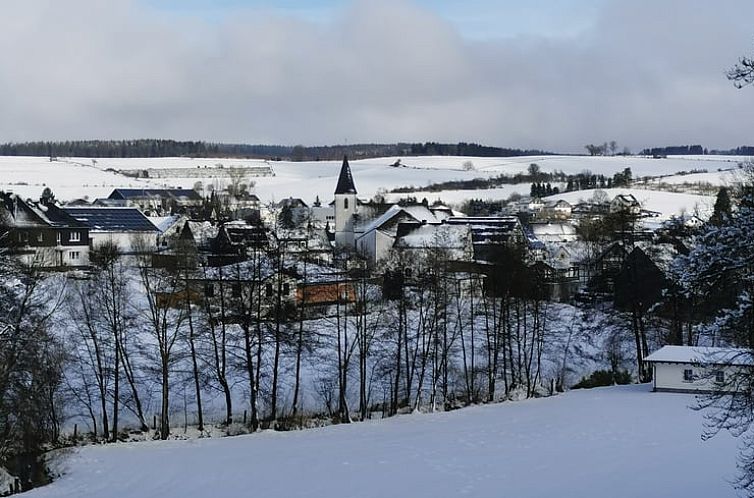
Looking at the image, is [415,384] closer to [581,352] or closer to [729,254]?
[581,352]

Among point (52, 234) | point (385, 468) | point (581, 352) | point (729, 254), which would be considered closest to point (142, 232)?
point (52, 234)

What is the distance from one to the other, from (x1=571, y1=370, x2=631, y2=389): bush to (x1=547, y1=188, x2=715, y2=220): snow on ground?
8343 cm

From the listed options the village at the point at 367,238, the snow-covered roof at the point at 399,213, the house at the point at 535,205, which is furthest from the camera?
the house at the point at 535,205

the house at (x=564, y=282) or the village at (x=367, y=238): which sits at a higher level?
the village at (x=367, y=238)

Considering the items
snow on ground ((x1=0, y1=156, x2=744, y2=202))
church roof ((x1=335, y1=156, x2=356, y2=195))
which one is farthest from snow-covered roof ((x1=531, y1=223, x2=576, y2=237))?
snow on ground ((x1=0, y1=156, x2=744, y2=202))

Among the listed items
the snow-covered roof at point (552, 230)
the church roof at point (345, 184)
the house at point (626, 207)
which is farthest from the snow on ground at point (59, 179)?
the house at point (626, 207)

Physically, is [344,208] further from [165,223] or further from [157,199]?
[157,199]

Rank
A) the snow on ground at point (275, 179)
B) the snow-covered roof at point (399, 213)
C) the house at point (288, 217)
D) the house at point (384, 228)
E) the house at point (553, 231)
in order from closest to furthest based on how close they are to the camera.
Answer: the house at point (288, 217) < the house at point (384, 228) < the snow-covered roof at point (399, 213) < the house at point (553, 231) < the snow on ground at point (275, 179)

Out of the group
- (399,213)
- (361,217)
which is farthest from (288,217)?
(361,217)

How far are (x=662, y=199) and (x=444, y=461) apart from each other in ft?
397

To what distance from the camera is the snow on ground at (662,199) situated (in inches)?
4730

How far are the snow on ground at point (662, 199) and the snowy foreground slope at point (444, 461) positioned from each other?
94420 millimetres

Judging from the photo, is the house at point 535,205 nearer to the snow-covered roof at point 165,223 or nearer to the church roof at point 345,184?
the church roof at point 345,184

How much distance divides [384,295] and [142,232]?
43958mm
